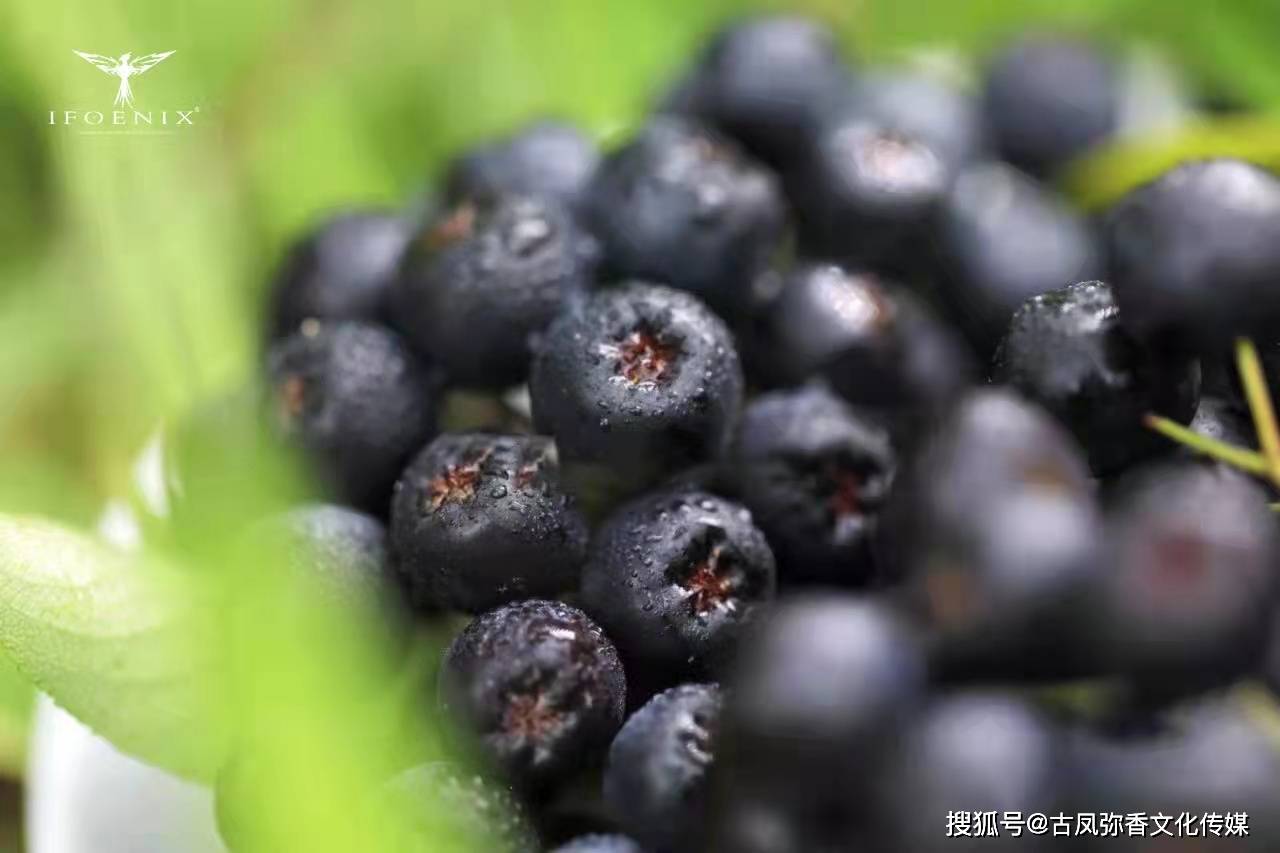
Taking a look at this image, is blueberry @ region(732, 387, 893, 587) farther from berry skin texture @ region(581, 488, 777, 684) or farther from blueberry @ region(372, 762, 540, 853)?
blueberry @ region(372, 762, 540, 853)

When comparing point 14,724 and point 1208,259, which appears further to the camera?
point 14,724

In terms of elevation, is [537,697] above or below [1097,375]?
below

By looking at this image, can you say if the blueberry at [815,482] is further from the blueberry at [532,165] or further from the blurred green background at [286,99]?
the blurred green background at [286,99]

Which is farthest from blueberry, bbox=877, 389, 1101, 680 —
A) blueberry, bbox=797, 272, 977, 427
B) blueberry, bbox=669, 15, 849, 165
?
blueberry, bbox=669, 15, 849, 165

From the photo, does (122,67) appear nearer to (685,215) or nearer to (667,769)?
(685,215)

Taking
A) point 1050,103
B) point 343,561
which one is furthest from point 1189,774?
point 1050,103

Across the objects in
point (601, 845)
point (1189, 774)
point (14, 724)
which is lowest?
point (14, 724)

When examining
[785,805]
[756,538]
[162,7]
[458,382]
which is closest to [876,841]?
[785,805]
